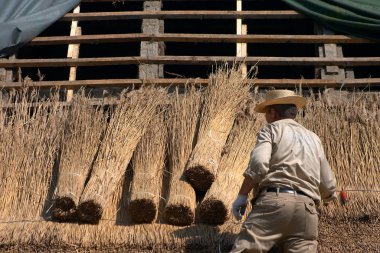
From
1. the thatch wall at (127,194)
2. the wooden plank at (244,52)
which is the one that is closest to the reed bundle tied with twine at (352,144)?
the thatch wall at (127,194)

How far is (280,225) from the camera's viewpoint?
161 inches

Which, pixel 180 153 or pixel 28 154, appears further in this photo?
pixel 28 154

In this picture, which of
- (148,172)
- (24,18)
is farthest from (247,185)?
(24,18)

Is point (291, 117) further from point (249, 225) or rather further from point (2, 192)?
point (2, 192)

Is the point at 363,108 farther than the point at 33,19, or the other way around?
the point at 33,19

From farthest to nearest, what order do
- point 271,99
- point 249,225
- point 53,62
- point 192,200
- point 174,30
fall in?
1. point 174,30
2. point 53,62
3. point 192,200
4. point 271,99
5. point 249,225

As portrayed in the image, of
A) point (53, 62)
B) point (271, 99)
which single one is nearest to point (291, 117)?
point (271, 99)

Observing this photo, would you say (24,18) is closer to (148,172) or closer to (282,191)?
(148,172)

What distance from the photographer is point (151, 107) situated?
558cm

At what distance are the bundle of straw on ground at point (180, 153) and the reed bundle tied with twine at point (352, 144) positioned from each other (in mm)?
887

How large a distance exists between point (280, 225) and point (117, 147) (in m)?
1.60

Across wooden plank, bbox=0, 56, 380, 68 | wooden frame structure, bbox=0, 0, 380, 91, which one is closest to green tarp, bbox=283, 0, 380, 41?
wooden frame structure, bbox=0, 0, 380, 91

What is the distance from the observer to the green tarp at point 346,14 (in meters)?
6.43

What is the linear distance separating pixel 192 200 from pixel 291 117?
34.1 inches
